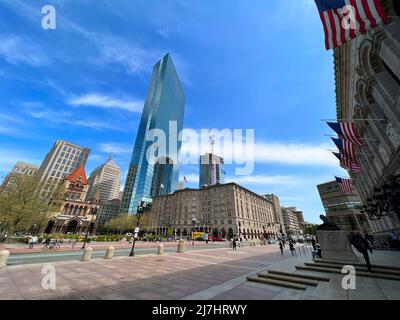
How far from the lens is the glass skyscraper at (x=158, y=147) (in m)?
110

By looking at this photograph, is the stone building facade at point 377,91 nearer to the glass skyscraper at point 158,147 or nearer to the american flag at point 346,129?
the american flag at point 346,129

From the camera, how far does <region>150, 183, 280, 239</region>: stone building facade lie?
77938 mm

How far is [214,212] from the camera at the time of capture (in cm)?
8294

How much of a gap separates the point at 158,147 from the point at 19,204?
97.4 metres

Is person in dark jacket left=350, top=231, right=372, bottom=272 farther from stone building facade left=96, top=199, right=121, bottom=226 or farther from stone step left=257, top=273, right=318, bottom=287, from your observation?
stone building facade left=96, top=199, right=121, bottom=226

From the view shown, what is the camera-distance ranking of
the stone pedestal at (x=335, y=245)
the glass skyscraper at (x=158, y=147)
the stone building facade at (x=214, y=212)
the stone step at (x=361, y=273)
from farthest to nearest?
the glass skyscraper at (x=158, y=147) < the stone building facade at (x=214, y=212) < the stone pedestal at (x=335, y=245) < the stone step at (x=361, y=273)

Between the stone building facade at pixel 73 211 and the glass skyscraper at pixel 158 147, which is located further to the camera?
the glass skyscraper at pixel 158 147

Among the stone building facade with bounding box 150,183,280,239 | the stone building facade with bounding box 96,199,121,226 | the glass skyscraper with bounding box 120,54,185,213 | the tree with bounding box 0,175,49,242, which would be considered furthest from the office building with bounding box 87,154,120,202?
the tree with bounding box 0,175,49,242

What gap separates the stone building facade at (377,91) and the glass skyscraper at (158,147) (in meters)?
99.8

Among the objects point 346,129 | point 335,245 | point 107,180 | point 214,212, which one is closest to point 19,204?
point 335,245

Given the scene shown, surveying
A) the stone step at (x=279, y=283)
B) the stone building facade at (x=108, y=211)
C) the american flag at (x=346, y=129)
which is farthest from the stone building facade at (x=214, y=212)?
the stone step at (x=279, y=283)

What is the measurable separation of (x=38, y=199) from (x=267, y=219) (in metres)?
107
